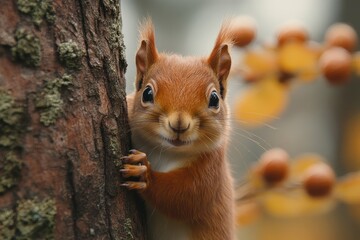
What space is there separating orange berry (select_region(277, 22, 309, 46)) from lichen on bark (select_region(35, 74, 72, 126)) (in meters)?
1.06

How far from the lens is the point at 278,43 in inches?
111

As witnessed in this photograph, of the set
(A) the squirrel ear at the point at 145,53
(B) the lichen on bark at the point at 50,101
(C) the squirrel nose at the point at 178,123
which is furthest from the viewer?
(A) the squirrel ear at the point at 145,53

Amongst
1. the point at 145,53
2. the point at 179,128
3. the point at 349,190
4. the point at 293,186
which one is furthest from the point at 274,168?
the point at 145,53

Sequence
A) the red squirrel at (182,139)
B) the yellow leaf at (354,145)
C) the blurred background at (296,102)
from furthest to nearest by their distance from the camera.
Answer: the blurred background at (296,102), the yellow leaf at (354,145), the red squirrel at (182,139)

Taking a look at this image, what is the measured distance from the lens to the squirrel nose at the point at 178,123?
252 centimetres

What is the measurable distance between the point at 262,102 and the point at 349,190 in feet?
1.67

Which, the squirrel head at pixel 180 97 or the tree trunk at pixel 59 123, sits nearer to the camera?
the tree trunk at pixel 59 123

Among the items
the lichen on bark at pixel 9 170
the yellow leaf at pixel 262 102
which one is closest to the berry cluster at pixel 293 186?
the yellow leaf at pixel 262 102

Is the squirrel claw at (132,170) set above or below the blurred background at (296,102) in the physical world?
below

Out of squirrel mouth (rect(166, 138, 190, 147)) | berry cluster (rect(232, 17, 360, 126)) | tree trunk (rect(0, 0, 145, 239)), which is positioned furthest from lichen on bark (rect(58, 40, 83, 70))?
berry cluster (rect(232, 17, 360, 126))

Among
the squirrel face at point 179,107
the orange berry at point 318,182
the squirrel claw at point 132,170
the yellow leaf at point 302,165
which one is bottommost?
the orange berry at point 318,182

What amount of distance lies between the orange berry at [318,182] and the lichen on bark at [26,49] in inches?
45.9

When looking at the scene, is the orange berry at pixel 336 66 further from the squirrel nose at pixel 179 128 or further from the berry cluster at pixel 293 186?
the squirrel nose at pixel 179 128

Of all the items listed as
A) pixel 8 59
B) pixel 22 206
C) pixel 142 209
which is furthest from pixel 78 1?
pixel 142 209
